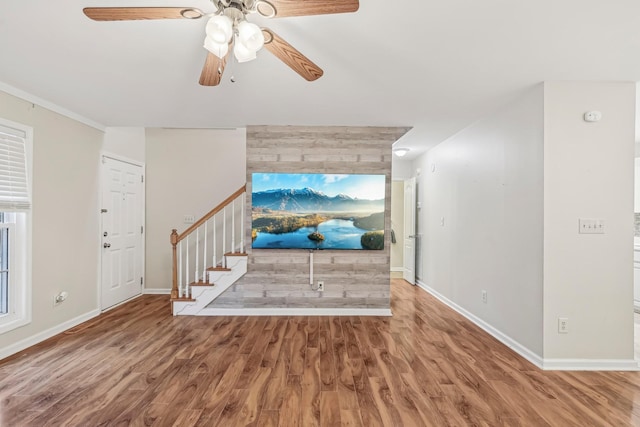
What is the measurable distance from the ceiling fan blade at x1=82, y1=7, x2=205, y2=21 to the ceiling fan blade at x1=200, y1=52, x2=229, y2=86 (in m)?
0.30

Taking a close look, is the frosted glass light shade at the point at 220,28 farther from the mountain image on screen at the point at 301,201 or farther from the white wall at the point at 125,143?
the white wall at the point at 125,143

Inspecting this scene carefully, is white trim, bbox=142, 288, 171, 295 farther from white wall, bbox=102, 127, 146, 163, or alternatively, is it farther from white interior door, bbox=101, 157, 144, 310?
white wall, bbox=102, 127, 146, 163

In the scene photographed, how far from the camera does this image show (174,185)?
5195 mm

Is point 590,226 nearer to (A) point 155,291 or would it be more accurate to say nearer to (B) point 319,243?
(B) point 319,243

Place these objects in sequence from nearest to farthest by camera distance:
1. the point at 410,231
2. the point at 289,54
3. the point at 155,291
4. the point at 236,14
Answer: the point at 236,14
the point at 289,54
the point at 155,291
the point at 410,231

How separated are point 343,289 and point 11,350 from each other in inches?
134

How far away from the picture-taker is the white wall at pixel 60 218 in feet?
10.3

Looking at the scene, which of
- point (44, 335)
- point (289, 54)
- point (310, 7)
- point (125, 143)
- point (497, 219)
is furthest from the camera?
point (125, 143)

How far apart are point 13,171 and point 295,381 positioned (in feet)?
10.6

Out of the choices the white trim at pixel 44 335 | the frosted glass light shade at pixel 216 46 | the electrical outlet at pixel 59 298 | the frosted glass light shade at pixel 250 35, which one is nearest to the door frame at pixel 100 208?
the white trim at pixel 44 335

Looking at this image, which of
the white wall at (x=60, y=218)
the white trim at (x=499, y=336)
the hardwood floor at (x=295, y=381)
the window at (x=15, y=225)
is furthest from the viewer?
the white wall at (x=60, y=218)

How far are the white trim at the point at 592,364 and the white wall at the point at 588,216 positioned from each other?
4 cm

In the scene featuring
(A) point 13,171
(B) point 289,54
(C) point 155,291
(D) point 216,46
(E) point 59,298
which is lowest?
(C) point 155,291

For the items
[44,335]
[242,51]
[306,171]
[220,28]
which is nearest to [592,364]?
[306,171]
